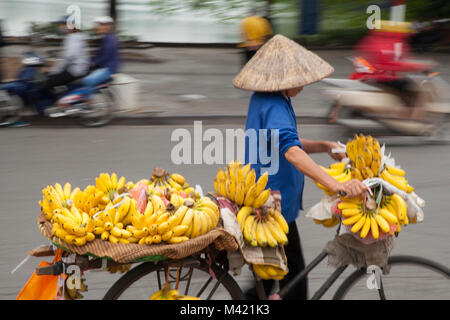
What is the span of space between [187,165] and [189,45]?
7.98 metres

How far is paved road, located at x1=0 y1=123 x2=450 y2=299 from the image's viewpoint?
14.9 ft

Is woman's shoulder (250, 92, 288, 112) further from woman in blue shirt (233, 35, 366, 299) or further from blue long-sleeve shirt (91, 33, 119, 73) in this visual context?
blue long-sleeve shirt (91, 33, 119, 73)

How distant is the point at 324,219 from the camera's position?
2.83 meters

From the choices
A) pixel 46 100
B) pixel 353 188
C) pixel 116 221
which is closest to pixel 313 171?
pixel 353 188

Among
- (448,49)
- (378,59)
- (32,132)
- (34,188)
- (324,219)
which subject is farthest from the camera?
(448,49)

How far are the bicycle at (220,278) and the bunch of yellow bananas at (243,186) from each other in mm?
283

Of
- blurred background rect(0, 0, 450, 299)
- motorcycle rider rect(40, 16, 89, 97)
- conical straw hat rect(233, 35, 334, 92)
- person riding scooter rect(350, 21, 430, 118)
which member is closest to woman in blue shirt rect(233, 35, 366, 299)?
conical straw hat rect(233, 35, 334, 92)

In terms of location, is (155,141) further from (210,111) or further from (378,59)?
(378,59)

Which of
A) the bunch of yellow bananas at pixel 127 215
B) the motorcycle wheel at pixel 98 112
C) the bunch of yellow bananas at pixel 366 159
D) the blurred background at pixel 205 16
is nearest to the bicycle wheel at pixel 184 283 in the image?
the bunch of yellow bananas at pixel 127 215

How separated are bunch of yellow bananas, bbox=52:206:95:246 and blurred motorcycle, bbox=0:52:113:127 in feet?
19.0

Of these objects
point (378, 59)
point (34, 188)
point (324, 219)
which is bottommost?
point (34, 188)

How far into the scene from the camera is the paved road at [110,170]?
455 cm

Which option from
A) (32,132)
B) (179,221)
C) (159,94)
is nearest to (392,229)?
(179,221)

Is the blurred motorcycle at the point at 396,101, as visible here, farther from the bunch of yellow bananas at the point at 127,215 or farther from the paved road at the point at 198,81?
the bunch of yellow bananas at the point at 127,215
